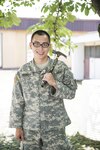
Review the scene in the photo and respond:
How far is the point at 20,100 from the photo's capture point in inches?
125

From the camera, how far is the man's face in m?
3.07

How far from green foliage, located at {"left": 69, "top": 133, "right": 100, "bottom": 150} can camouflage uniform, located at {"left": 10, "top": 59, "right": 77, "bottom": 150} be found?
11.2ft

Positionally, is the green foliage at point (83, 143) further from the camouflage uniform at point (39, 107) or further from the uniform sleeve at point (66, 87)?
the uniform sleeve at point (66, 87)

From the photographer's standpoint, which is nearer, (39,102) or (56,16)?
(39,102)

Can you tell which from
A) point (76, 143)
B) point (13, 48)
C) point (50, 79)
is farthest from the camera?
point (13, 48)

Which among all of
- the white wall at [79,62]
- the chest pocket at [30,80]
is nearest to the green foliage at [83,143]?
the chest pocket at [30,80]

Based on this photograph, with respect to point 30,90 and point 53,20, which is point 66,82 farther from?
point 53,20

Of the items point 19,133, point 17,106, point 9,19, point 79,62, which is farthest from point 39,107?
point 79,62

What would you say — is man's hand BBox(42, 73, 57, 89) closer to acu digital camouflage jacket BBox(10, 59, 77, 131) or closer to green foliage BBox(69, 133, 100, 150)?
acu digital camouflage jacket BBox(10, 59, 77, 131)

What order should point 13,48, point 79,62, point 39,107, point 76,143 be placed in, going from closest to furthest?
point 39,107 < point 76,143 < point 79,62 < point 13,48

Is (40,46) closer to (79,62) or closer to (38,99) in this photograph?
(38,99)

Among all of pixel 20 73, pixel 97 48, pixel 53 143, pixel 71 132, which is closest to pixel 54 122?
pixel 53 143

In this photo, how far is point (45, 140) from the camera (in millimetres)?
3154

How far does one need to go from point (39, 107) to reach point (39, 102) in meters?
0.04
